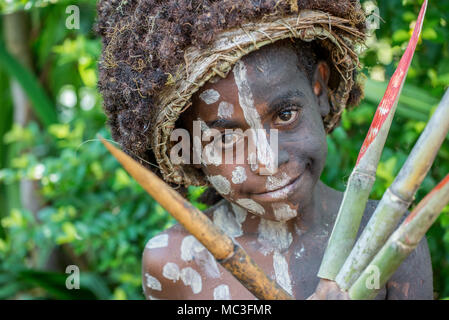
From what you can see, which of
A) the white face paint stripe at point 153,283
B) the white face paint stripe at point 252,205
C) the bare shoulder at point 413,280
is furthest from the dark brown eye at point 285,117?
the white face paint stripe at point 153,283

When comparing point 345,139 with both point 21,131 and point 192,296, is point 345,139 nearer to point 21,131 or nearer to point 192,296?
point 192,296

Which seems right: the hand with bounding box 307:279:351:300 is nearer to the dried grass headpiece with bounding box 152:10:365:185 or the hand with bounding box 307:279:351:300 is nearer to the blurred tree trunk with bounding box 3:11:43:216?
the dried grass headpiece with bounding box 152:10:365:185

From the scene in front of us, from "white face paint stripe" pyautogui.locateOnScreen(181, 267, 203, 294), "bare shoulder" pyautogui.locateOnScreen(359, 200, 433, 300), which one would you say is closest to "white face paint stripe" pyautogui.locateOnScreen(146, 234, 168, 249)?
"white face paint stripe" pyautogui.locateOnScreen(181, 267, 203, 294)

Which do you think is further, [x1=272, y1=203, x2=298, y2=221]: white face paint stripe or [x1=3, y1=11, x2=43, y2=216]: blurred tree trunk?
[x1=3, y1=11, x2=43, y2=216]: blurred tree trunk

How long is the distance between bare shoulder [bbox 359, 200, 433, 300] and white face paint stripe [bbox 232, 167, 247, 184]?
50cm

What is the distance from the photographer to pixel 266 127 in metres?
1.47

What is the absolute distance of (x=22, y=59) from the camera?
397 cm

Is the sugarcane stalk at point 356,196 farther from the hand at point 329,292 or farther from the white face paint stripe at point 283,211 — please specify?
the white face paint stripe at point 283,211

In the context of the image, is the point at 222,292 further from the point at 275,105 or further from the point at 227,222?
the point at 275,105

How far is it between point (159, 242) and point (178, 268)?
0.35 feet

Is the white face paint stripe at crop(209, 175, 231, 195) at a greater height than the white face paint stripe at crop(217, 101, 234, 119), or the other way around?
the white face paint stripe at crop(217, 101, 234, 119)

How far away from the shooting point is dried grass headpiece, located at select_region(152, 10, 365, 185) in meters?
1.41
